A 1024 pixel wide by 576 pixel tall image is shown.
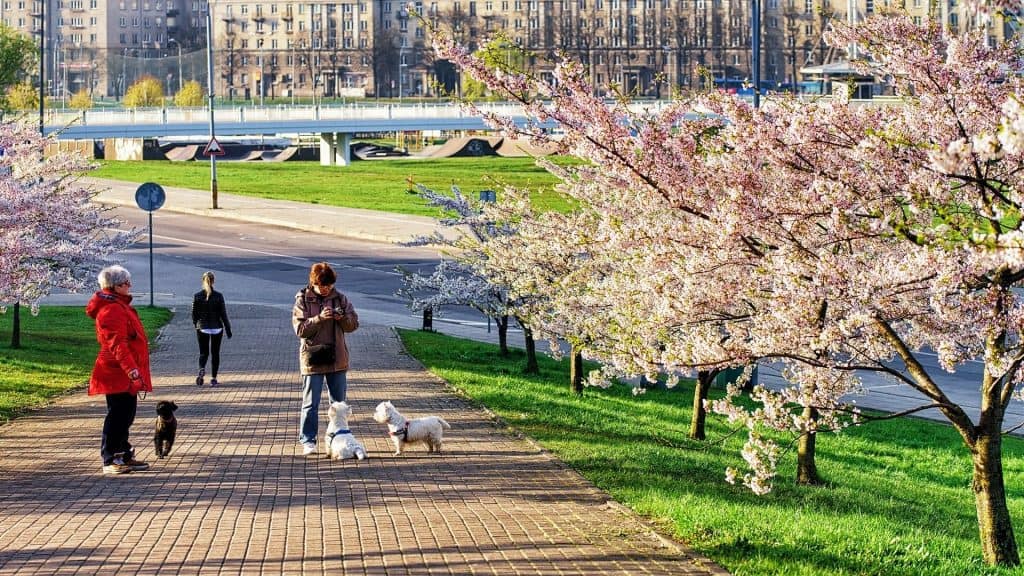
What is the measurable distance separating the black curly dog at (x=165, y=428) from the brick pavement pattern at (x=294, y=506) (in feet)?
0.41

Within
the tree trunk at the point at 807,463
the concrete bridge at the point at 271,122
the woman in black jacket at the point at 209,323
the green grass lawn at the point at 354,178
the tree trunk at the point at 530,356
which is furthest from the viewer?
the concrete bridge at the point at 271,122

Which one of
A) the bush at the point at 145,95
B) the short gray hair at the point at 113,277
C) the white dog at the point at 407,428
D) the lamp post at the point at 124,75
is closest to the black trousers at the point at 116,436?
the short gray hair at the point at 113,277

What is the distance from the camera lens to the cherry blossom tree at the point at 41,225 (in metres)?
18.4

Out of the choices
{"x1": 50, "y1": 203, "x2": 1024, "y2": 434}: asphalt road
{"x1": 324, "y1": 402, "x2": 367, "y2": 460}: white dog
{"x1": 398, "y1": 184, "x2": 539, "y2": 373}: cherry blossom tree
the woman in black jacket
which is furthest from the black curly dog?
{"x1": 50, "y1": 203, "x2": 1024, "y2": 434}: asphalt road

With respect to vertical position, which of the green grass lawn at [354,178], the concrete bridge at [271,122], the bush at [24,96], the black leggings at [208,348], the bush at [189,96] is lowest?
the black leggings at [208,348]

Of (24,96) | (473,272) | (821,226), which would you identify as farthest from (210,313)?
(24,96)

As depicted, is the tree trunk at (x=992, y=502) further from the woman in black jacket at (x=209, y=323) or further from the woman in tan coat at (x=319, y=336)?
the woman in black jacket at (x=209, y=323)

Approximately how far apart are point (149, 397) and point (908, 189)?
1132 cm

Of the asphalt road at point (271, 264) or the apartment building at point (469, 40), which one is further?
the apartment building at point (469, 40)

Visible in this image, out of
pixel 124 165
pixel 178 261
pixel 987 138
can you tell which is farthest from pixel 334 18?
pixel 987 138

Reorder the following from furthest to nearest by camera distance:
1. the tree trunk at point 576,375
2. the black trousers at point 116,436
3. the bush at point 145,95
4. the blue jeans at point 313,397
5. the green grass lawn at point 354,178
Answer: the bush at point 145,95 < the green grass lawn at point 354,178 < the tree trunk at point 576,375 < the blue jeans at point 313,397 < the black trousers at point 116,436

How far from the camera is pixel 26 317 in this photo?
29922 millimetres

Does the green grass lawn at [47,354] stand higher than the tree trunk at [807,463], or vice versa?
the green grass lawn at [47,354]

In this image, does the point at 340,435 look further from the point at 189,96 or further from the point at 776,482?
the point at 189,96
